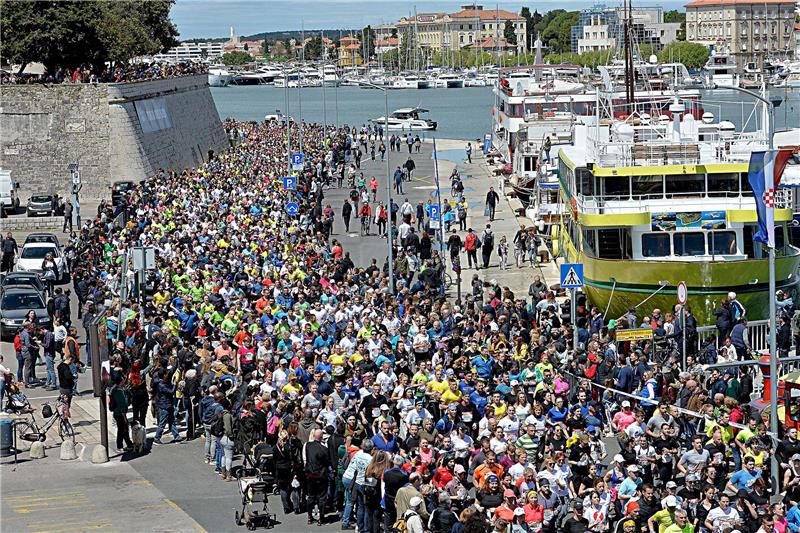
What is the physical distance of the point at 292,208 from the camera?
1895 inches

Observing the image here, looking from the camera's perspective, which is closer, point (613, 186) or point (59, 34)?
point (613, 186)

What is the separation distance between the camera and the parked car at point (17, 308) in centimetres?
3300

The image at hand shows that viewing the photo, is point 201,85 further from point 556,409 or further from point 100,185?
point 556,409

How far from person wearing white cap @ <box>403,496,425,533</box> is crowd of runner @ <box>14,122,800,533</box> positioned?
36mm

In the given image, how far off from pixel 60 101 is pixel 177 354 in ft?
135

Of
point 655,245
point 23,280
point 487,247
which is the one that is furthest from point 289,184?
point 655,245

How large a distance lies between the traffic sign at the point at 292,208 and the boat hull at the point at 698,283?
60.5ft

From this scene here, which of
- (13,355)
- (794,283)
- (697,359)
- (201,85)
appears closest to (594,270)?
(794,283)

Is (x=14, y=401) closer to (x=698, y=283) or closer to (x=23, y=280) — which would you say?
(x=23, y=280)

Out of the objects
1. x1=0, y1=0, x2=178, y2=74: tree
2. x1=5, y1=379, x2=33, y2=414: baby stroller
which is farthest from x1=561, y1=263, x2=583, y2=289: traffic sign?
x1=0, y1=0, x2=178, y2=74: tree

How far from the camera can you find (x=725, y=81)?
16088 centimetres

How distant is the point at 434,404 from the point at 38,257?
23.8 meters

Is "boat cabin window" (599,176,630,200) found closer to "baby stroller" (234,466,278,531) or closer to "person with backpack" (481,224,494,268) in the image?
"person with backpack" (481,224,494,268)

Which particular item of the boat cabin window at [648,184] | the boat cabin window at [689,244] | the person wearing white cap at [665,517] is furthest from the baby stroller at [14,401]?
the boat cabin window at [648,184]
